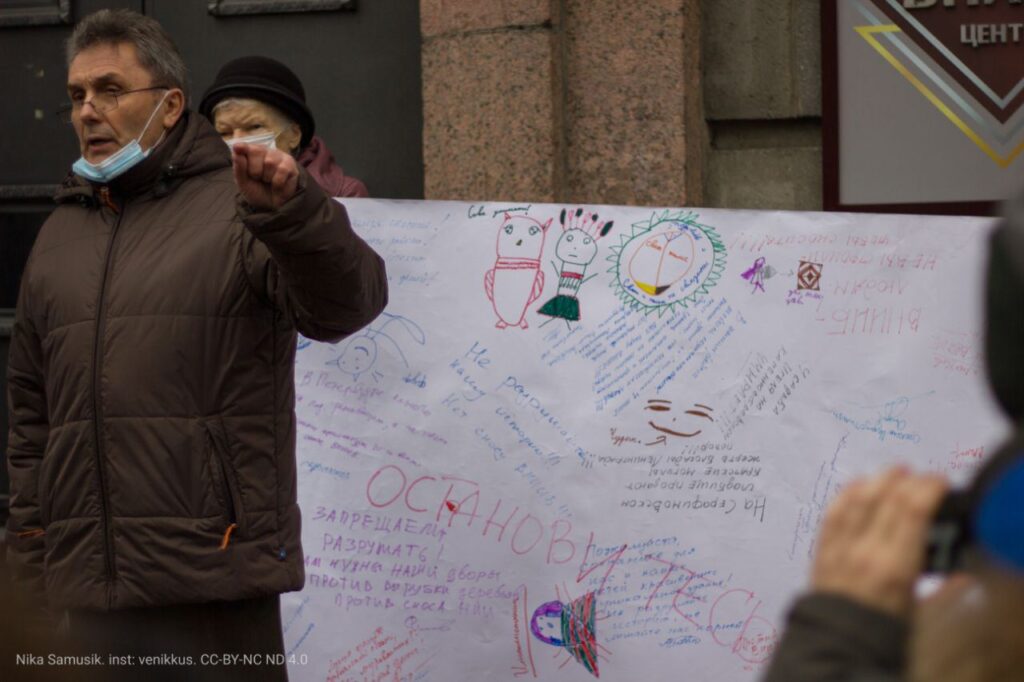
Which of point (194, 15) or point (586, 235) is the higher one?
point (194, 15)

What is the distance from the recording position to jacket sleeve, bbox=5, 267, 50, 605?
323cm

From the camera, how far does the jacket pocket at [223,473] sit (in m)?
2.97

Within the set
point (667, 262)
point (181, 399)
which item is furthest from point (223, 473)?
point (667, 262)

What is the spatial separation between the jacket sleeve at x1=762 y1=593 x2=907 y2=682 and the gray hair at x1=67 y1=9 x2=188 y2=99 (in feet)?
8.05

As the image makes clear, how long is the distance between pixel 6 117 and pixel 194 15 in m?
0.81

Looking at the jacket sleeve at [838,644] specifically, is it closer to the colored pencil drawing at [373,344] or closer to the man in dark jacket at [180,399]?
the man in dark jacket at [180,399]

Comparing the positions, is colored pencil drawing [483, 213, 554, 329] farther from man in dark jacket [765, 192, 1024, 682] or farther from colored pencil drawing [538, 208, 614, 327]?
man in dark jacket [765, 192, 1024, 682]

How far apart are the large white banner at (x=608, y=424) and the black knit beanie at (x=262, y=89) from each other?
0.51 metres

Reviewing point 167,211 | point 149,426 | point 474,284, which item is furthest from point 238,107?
point 149,426

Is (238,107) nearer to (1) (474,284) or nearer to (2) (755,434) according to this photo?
(1) (474,284)

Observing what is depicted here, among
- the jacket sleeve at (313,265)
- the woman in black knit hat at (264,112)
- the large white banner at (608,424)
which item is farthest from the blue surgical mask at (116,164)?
the woman in black knit hat at (264,112)

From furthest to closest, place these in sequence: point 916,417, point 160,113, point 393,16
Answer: point 393,16 → point 916,417 → point 160,113

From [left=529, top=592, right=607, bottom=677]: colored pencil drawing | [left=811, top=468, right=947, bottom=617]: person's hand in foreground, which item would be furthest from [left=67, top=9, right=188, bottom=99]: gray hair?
[left=811, top=468, right=947, bottom=617]: person's hand in foreground

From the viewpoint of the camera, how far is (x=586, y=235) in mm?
3844
